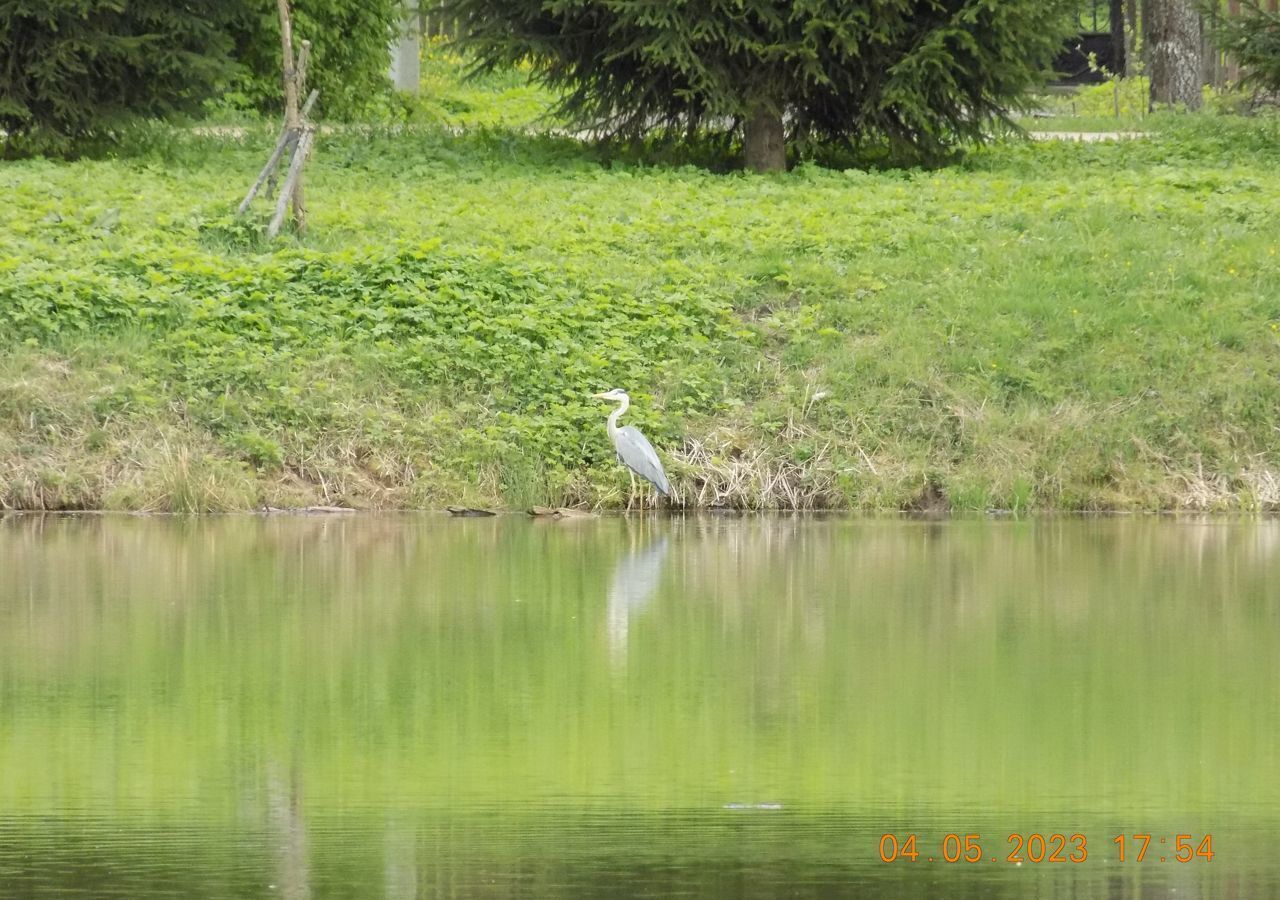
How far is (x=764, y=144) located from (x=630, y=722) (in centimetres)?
1915

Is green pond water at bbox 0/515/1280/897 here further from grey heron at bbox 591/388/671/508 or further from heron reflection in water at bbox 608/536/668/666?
grey heron at bbox 591/388/671/508

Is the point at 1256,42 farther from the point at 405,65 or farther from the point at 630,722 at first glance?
the point at 630,722

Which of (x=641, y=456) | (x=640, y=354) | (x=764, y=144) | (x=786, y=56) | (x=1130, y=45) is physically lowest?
(x=641, y=456)

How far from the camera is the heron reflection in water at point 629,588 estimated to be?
34.8 ft

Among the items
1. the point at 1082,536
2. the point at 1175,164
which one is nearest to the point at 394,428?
the point at 1082,536

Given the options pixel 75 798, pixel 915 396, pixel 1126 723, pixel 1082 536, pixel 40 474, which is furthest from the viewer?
pixel 915 396

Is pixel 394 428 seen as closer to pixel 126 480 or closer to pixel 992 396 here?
pixel 126 480

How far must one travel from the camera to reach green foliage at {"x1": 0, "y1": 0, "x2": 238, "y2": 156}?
24.7m

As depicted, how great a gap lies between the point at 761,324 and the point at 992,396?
7.69 ft

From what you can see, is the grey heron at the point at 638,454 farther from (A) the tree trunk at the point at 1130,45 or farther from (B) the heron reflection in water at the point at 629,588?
(A) the tree trunk at the point at 1130,45

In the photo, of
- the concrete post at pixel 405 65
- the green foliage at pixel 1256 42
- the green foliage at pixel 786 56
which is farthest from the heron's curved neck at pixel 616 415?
the concrete post at pixel 405 65

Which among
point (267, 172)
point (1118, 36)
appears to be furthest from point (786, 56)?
point (1118, 36)

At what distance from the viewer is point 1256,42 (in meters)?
27.0

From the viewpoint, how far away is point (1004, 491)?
1817 cm
